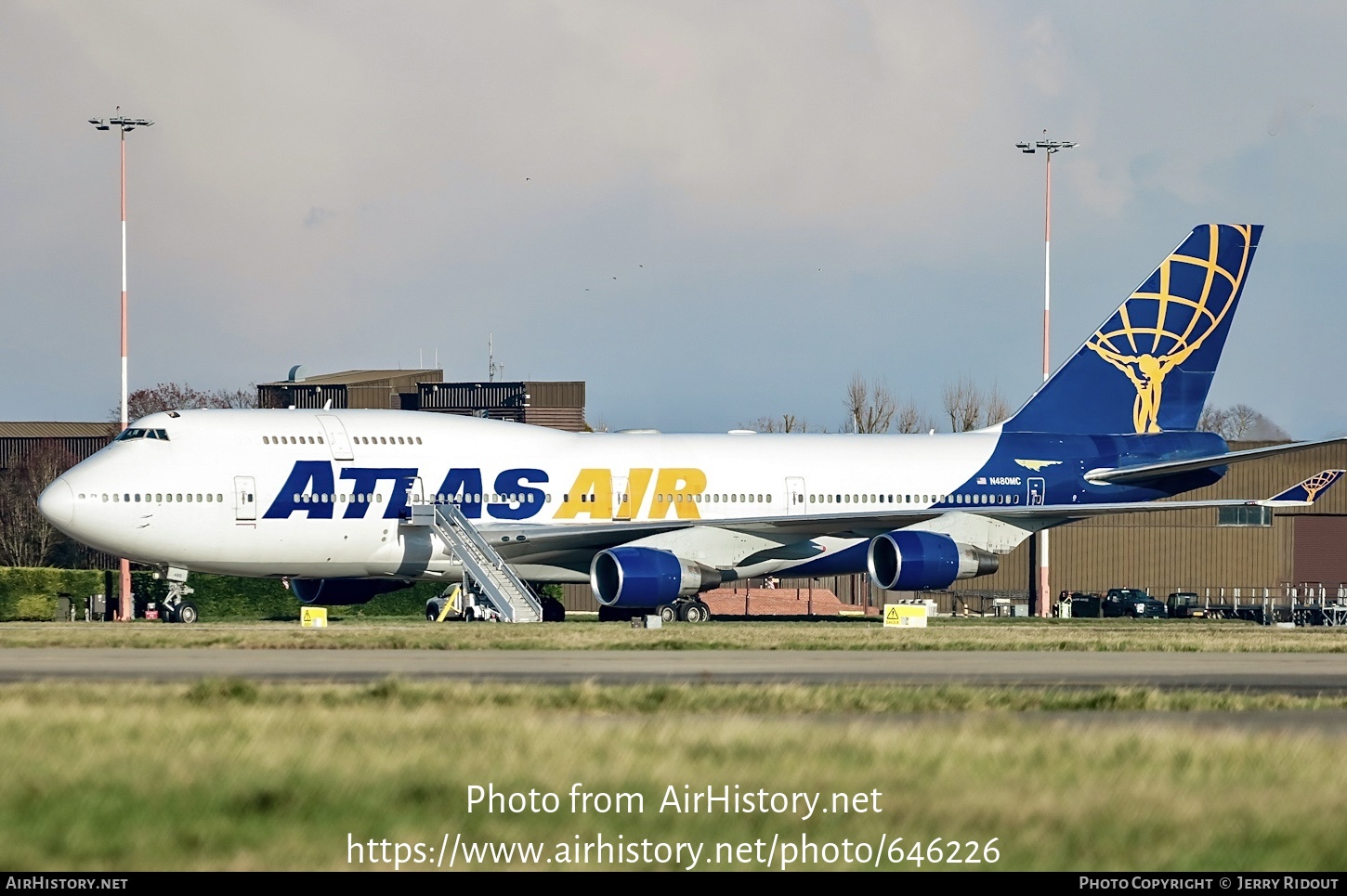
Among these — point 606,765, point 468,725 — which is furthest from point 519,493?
point 606,765

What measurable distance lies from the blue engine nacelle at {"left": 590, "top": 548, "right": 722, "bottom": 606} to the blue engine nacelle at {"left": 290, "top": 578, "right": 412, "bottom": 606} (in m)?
6.48

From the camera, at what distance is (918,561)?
41.6 meters

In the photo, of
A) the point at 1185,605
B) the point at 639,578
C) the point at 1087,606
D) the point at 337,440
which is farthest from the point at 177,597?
the point at 1185,605

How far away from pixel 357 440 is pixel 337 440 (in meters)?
0.45

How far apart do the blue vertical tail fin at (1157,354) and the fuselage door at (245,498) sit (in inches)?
784

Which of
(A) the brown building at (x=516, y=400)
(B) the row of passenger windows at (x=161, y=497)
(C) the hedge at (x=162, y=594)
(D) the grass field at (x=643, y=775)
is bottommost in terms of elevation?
(C) the hedge at (x=162, y=594)

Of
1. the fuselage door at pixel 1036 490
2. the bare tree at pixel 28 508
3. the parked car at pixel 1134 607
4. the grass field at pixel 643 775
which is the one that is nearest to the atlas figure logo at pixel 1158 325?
the fuselage door at pixel 1036 490

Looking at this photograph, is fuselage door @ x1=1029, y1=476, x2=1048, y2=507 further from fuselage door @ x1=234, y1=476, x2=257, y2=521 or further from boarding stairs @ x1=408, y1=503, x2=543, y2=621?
fuselage door @ x1=234, y1=476, x2=257, y2=521

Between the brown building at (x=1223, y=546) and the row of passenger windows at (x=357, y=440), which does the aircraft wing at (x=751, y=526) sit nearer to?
the row of passenger windows at (x=357, y=440)

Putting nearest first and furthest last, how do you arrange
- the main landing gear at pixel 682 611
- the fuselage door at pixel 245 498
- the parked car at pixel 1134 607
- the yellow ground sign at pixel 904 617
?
the fuselage door at pixel 245 498
the main landing gear at pixel 682 611
the yellow ground sign at pixel 904 617
the parked car at pixel 1134 607

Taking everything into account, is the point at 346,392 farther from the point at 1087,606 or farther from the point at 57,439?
the point at 1087,606

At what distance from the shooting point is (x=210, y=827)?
1135 cm

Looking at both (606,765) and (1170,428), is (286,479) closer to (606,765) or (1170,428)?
(1170,428)

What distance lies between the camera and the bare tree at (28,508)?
269 ft
